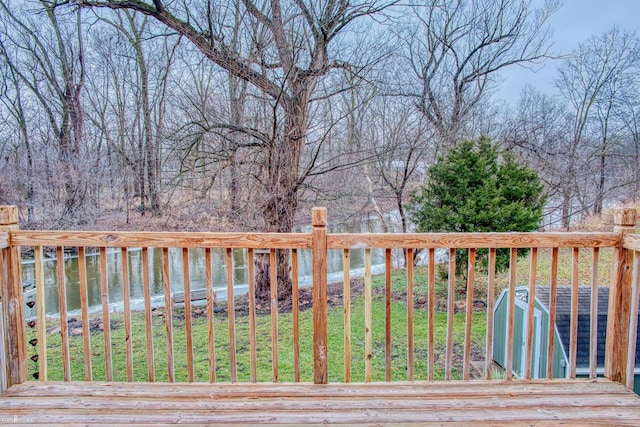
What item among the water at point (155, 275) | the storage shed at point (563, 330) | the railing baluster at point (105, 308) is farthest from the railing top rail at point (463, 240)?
the water at point (155, 275)

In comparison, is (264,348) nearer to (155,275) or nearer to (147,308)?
(147,308)

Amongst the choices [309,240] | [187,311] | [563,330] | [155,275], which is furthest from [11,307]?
[155,275]

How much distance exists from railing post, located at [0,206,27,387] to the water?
4697 mm

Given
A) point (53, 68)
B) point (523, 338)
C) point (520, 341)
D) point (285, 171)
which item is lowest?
point (520, 341)

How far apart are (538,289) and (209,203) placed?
14.9 feet

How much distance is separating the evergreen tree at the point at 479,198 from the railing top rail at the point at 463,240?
11.7 feet

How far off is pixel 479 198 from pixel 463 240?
403cm

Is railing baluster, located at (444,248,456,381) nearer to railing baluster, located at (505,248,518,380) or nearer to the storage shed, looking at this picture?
railing baluster, located at (505,248,518,380)

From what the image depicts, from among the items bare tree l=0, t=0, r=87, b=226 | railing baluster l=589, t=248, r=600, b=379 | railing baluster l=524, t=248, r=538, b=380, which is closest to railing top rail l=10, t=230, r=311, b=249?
railing baluster l=524, t=248, r=538, b=380

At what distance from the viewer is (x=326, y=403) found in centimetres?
197

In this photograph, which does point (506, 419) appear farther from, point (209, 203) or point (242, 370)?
point (209, 203)

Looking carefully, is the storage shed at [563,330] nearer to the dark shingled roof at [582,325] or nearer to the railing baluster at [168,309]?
the dark shingled roof at [582,325]

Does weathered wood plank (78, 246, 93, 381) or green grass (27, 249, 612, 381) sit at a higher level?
weathered wood plank (78, 246, 93, 381)

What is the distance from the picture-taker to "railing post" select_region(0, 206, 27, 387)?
211 centimetres
